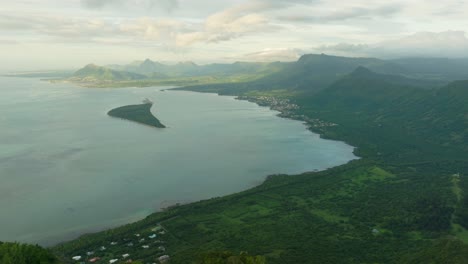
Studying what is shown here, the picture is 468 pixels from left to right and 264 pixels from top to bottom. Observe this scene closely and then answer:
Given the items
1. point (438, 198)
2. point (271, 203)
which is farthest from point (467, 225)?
point (271, 203)

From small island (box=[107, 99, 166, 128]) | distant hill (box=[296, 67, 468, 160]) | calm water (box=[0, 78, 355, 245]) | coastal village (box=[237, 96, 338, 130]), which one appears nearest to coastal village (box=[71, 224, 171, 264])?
calm water (box=[0, 78, 355, 245])

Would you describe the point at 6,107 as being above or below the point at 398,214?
above

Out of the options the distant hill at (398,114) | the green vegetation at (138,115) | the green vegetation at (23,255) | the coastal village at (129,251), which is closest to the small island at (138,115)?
the green vegetation at (138,115)

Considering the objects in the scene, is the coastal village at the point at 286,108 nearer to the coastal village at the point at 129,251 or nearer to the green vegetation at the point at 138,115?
the green vegetation at the point at 138,115

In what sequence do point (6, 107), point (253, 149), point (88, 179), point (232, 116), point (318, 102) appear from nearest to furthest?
point (88, 179) → point (253, 149) → point (232, 116) → point (6, 107) → point (318, 102)

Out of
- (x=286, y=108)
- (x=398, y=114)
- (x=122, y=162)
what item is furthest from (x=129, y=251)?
(x=286, y=108)

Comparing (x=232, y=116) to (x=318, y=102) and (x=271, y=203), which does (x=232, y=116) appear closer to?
(x=318, y=102)
